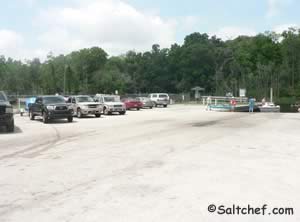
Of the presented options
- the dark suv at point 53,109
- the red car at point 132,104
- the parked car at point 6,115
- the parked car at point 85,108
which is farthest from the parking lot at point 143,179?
the red car at point 132,104

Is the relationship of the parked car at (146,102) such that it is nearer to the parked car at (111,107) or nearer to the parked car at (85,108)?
the parked car at (111,107)

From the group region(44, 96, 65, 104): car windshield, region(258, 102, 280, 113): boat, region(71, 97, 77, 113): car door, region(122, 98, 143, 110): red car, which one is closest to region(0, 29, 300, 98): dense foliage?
region(122, 98, 143, 110): red car

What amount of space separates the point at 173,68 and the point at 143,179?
100867 mm

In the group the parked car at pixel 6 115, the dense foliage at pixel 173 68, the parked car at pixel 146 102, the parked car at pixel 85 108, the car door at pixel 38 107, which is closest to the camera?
the parked car at pixel 6 115

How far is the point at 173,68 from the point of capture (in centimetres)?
10825

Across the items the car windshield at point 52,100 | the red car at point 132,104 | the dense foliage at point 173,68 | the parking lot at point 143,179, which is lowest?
the parking lot at point 143,179

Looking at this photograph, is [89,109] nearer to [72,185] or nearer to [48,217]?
[72,185]

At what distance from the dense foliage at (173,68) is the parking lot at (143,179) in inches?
2749

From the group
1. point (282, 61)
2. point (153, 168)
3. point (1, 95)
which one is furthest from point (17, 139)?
point (282, 61)

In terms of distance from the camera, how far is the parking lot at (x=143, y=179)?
6.17 meters

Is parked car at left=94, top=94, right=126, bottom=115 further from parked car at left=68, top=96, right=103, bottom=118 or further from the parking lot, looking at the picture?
the parking lot

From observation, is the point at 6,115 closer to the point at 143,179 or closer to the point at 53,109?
the point at 53,109

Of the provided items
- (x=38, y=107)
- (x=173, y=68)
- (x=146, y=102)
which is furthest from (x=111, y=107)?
(x=173, y=68)

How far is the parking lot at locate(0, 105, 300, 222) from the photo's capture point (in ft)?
20.2
